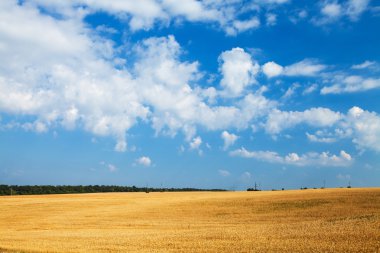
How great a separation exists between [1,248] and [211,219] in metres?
29.7

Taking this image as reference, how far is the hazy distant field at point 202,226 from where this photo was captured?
96.7 ft

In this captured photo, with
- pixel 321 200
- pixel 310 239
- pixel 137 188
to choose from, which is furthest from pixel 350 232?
pixel 137 188

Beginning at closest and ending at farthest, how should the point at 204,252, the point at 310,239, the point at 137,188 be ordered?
the point at 204,252, the point at 310,239, the point at 137,188

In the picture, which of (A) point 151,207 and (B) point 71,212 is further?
(A) point 151,207

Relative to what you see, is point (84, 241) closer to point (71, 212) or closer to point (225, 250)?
point (225, 250)

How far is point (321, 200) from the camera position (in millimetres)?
66938

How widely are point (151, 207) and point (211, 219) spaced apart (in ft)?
60.3

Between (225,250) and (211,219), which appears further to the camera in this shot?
(211,219)

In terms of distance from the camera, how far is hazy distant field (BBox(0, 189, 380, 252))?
29484 mm

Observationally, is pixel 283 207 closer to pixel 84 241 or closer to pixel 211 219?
pixel 211 219

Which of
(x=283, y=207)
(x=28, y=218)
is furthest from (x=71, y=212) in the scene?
(x=283, y=207)

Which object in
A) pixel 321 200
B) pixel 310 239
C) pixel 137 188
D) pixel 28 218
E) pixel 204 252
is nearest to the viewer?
pixel 204 252

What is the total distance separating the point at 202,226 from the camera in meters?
46.0

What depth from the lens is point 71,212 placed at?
220 feet
